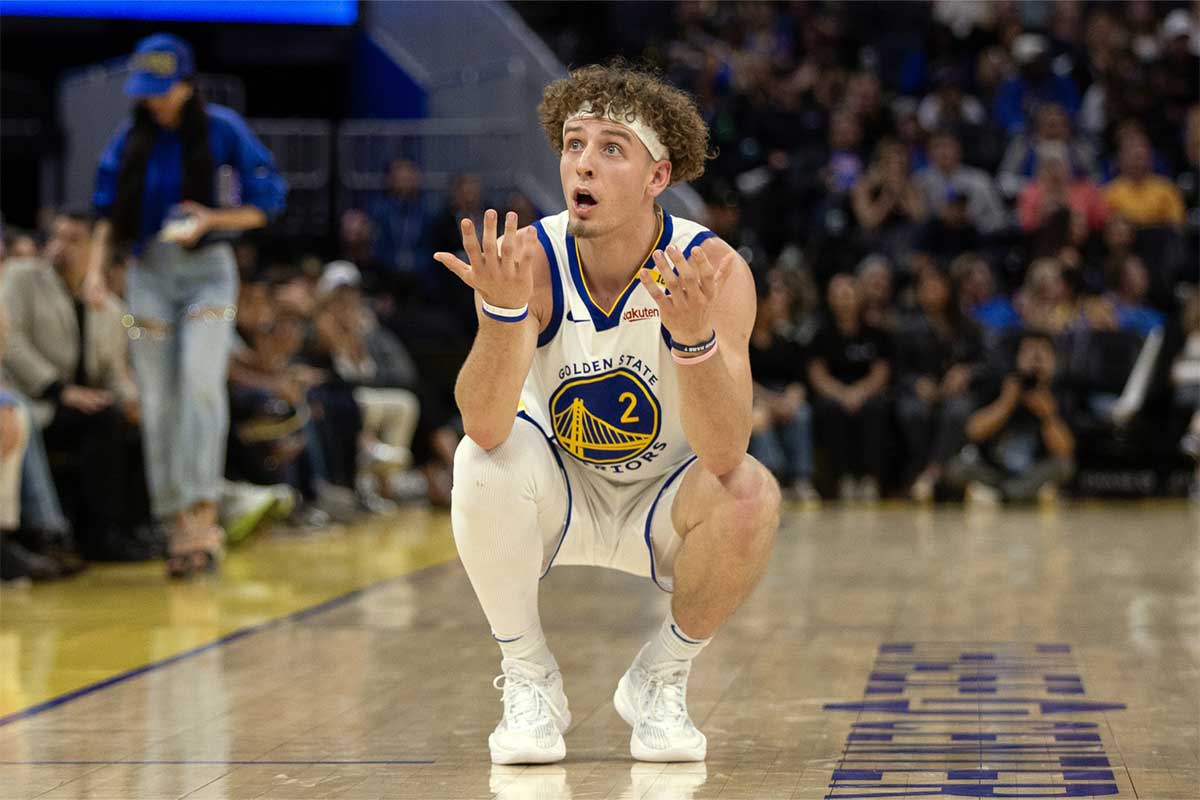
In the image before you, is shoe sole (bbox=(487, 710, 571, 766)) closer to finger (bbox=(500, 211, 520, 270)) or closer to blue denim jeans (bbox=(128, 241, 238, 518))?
finger (bbox=(500, 211, 520, 270))

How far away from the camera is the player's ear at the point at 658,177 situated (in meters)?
3.63

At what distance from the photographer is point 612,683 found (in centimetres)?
448

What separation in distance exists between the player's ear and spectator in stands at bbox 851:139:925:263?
8.93 m

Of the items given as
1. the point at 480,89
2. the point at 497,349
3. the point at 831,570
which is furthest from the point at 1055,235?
the point at 497,349

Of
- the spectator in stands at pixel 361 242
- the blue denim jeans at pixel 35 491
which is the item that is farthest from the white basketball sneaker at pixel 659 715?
the spectator in stands at pixel 361 242

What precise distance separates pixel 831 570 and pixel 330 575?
195 centimetres

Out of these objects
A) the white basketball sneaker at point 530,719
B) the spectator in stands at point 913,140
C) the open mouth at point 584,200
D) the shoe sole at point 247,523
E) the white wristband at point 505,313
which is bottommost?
the shoe sole at point 247,523

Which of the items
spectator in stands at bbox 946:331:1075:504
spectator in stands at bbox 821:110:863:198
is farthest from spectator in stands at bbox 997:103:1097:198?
spectator in stands at bbox 946:331:1075:504

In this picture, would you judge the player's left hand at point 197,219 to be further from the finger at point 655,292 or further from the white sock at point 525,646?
the finger at point 655,292

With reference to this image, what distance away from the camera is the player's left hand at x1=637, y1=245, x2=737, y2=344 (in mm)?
3135

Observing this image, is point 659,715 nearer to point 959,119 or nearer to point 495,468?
point 495,468

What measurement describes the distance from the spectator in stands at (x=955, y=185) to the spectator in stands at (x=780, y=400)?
6.60 feet

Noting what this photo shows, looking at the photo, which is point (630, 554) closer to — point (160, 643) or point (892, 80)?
point (160, 643)

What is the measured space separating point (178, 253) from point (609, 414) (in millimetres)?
3557
